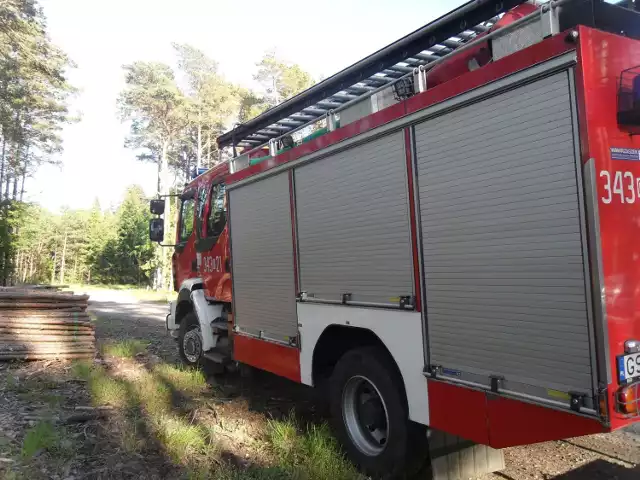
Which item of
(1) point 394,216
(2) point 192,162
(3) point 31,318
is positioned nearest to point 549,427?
(1) point 394,216

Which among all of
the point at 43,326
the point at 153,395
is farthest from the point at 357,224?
the point at 43,326

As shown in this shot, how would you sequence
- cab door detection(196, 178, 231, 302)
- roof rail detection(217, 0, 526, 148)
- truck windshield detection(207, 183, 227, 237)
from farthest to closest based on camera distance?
truck windshield detection(207, 183, 227, 237) → cab door detection(196, 178, 231, 302) → roof rail detection(217, 0, 526, 148)

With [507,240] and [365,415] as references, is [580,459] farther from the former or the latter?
[507,240]

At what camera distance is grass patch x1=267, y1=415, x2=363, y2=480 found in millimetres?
3748

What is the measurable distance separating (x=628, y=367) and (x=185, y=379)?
5.56m

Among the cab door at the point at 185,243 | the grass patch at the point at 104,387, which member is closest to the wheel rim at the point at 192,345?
the cab door at the point at 185,243

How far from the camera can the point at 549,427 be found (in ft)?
8.30

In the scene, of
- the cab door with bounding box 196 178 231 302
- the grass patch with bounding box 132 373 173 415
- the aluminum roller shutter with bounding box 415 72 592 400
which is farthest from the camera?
the cab door with bounding box 196 178 231 302

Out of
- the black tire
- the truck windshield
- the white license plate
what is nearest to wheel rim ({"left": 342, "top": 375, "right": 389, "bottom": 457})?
the black tire

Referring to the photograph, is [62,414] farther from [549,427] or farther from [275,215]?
[549,427]

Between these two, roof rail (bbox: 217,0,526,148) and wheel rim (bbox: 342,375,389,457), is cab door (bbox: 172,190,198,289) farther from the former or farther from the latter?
wheel rim (bbox: 342,375,389,457)

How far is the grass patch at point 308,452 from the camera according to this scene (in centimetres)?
375

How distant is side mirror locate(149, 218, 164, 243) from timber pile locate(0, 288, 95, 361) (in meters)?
1.85

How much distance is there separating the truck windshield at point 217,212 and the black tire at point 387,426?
314 centimetres
